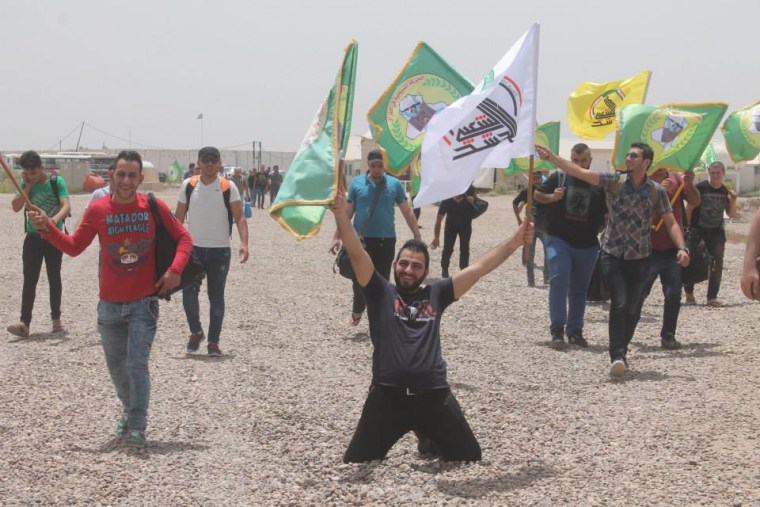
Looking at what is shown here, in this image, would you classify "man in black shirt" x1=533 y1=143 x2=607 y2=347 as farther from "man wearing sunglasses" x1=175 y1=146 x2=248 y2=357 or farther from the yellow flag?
the yellow flag

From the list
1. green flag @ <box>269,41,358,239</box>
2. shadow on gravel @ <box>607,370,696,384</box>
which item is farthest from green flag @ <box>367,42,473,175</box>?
green flag @ <box>269,41,358,239</box>

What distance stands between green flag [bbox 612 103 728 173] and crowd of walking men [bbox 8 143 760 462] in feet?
0.83

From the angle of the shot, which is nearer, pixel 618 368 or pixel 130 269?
pixel 130 269

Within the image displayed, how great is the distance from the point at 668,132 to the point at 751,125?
468cm

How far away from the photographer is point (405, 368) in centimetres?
535

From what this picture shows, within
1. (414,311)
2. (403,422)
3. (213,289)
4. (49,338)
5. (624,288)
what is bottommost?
(49,338)

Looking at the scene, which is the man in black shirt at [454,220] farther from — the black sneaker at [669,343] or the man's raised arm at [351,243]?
the man's raised arm at [351,243]

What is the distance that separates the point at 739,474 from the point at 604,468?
0.68 metres

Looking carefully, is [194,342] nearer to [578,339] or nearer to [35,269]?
[35,269]

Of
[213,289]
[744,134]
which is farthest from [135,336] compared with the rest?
[744,134]

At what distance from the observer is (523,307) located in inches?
487

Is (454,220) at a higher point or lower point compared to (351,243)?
lower

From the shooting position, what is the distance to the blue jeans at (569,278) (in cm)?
945

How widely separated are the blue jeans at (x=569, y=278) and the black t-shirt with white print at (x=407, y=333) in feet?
13.4
